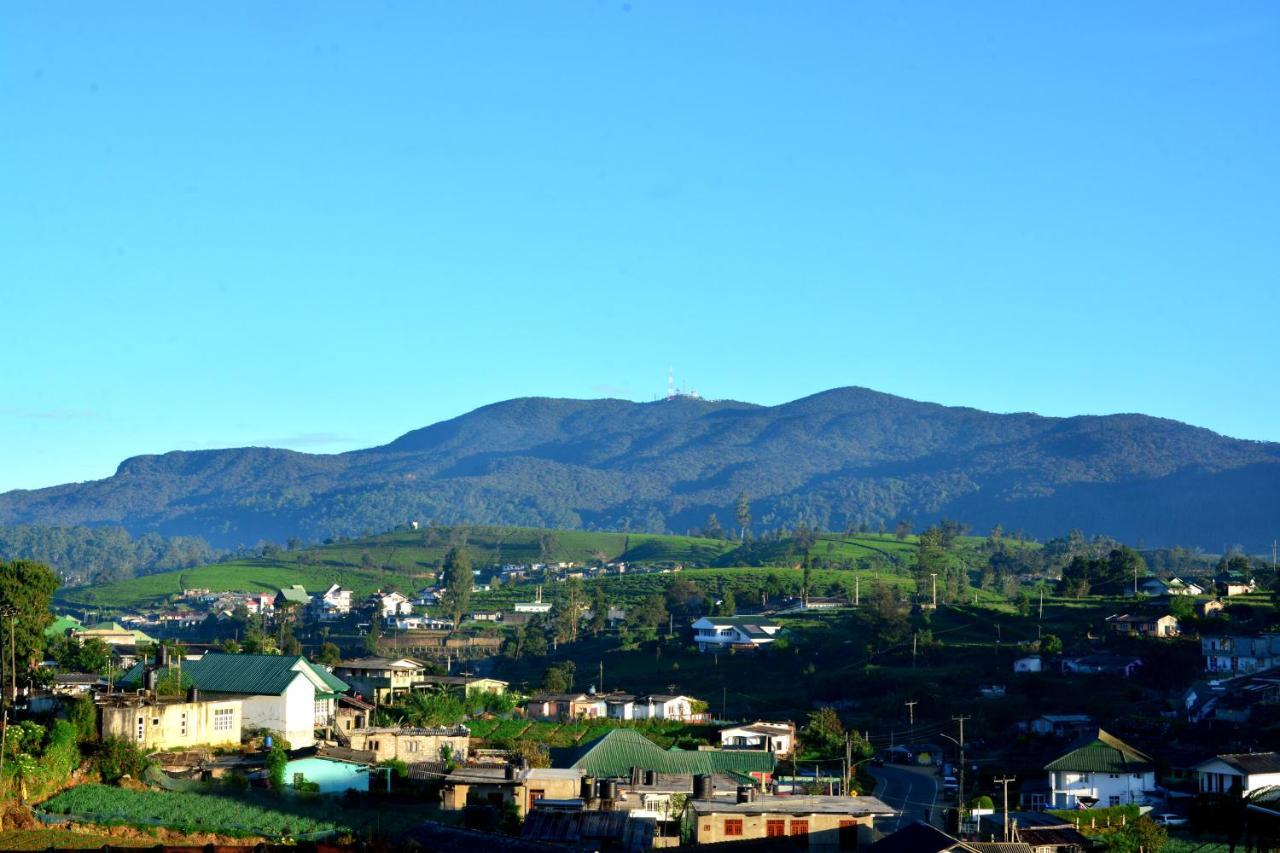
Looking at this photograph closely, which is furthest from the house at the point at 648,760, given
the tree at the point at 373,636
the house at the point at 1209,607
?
the tree at the point at 373,636

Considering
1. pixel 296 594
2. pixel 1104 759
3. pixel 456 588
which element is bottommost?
pixel 1104 759

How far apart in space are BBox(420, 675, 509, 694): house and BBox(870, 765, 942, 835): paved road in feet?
65.5

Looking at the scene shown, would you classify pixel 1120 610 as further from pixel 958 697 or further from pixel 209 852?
pixel 209 852

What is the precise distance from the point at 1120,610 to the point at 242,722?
51.7m

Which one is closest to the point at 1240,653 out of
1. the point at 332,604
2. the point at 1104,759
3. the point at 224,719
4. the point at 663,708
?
the point at 1104,759

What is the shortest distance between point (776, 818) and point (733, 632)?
2216 inches

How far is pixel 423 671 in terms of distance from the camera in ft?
241

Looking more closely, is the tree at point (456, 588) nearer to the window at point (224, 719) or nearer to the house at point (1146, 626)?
the house at point (1146, 626)

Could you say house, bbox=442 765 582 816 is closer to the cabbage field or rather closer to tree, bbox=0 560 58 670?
the cabbage field

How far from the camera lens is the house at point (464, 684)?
231ft

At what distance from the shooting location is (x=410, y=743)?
50.7 meters

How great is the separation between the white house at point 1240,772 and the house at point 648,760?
43.6 feet

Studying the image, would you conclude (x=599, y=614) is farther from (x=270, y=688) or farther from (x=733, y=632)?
(x=270, y=688)

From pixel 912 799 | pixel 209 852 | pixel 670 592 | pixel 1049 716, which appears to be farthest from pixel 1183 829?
pixel 670 592
